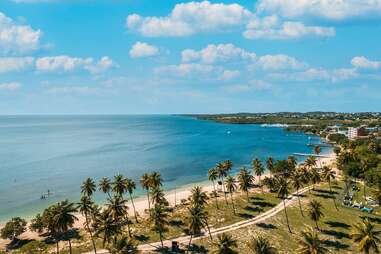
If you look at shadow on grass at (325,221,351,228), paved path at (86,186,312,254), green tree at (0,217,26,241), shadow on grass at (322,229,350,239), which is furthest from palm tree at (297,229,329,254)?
green tree at (0,217,26,241)

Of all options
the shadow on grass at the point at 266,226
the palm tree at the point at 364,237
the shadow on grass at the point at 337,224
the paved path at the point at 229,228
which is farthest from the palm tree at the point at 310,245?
the shadow on grass at the point at 337,224

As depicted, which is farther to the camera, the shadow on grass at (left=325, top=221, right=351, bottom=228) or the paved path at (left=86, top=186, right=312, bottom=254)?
the shadow on grass at (left=325, top=221, right=351, bottom=228)

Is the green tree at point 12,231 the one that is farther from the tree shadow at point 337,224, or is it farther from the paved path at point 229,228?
the tree shadow at point 337,224

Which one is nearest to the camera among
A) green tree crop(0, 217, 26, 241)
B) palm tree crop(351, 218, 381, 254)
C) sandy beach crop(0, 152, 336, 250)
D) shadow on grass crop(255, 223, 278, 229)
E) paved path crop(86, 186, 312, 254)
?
palm tree crop(351, 218, 381, 254)

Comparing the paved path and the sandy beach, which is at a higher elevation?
the paved path

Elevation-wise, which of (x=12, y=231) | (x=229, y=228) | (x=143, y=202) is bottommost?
(x=143, y=202)

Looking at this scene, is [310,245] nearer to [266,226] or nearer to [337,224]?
[266,226]

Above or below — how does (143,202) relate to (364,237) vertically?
below

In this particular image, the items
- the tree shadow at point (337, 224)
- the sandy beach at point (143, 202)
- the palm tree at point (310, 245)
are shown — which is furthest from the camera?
the tree shadow at point (337, 224)

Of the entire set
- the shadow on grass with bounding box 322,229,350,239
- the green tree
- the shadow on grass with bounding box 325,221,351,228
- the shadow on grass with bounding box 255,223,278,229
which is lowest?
the shadow on grass with bounding box 322,229,350,239

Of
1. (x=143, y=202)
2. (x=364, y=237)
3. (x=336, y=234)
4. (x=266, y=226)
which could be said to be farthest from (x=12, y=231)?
(x=336, y=234)

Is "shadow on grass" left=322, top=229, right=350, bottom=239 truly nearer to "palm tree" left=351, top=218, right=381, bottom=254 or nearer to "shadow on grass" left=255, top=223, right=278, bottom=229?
"shadow on grass" left=255, top=223, right=278, bottom=229
